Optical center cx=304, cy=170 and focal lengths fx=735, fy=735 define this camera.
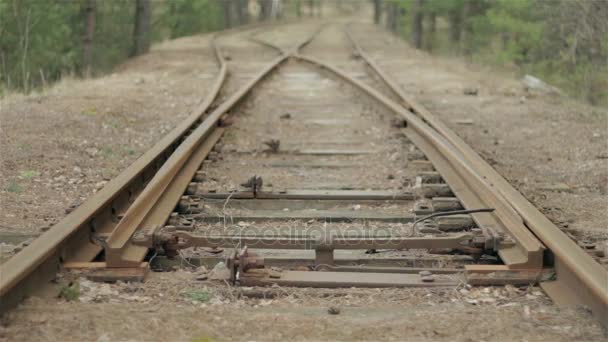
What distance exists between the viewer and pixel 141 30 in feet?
68.5

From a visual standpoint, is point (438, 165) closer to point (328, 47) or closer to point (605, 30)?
point (605, 30)

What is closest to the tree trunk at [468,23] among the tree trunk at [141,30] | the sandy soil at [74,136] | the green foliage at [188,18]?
the green foliage at [188,18]

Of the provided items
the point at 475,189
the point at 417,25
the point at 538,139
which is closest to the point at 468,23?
the point at 417,25

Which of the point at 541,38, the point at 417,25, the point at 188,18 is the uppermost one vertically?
the point at 188,18

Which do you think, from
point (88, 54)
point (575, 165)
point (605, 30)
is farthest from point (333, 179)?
point (88, 54)

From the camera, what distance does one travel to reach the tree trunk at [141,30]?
67.5 ft

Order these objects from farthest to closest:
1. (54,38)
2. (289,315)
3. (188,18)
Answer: (188,18)
(54,38)
(289,315)

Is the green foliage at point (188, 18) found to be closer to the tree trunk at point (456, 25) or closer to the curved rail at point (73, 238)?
the tree trunk at point (456, 25)

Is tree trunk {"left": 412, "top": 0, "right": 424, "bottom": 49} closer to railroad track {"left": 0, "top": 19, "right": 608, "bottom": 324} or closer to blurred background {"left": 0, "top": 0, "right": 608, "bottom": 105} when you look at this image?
blurred background {"left": 0, "top": 0, "right": 608, "bottom": 105}

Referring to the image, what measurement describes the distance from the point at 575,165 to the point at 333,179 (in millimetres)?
2216

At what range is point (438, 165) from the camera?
5707 millimetres

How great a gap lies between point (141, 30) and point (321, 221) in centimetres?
1759

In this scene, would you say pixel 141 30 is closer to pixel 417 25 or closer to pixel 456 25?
pixel 417 25

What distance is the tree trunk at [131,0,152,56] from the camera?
20.6m
